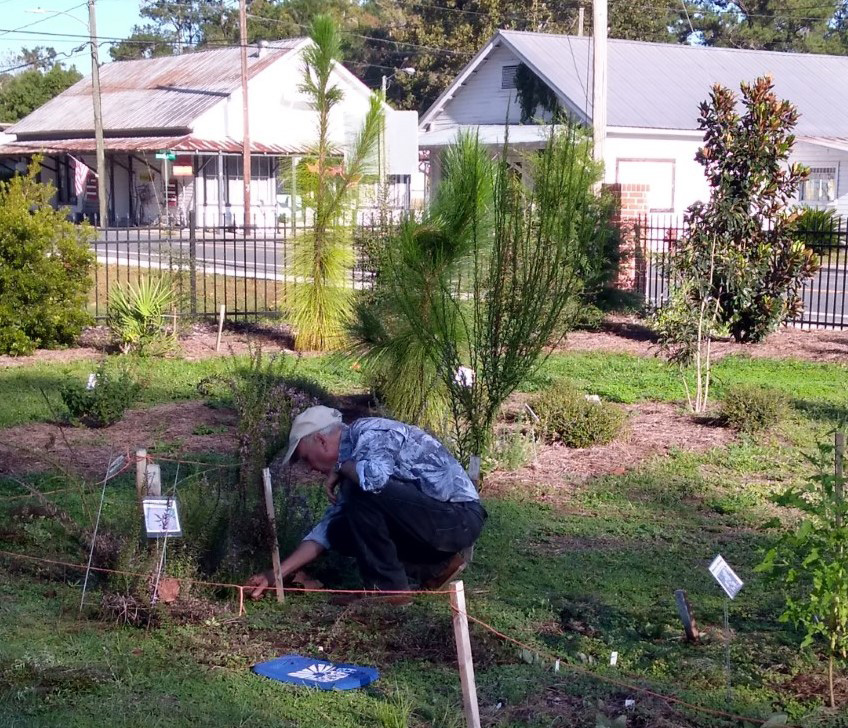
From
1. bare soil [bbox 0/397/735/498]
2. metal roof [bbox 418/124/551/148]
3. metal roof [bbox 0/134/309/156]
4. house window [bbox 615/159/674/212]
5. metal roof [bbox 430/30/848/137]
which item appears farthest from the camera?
metal roof [bbox 0/134/309/156]

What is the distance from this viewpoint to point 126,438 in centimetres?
895

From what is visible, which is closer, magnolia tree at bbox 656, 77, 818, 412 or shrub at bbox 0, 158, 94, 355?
shrub at bbox 0, 158, 94, 355

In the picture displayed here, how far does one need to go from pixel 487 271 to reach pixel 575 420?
1859mm

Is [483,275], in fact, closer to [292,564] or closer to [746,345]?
[292,564]

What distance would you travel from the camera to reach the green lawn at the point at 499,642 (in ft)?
14.1

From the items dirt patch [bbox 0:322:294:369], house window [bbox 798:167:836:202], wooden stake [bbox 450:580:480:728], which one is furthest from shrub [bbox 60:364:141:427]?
house window [bbox 798:167:836:202]

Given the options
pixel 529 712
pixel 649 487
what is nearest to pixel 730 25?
pixel 649 487

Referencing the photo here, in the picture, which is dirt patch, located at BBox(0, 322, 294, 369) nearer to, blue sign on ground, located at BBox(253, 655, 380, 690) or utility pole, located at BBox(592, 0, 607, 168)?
utility pole, located at BBox(592, 0, 607, 168)

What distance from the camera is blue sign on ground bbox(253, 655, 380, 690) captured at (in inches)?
178

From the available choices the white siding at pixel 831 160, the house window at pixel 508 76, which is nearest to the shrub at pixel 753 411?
the house window at pixel 508 76

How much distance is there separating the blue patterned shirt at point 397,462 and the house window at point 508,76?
2800cm

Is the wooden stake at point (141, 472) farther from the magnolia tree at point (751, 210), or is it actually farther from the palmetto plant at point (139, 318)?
the magnolia tree at point (751, 210)

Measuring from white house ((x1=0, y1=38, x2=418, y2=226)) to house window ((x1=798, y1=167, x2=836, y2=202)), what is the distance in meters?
13.1

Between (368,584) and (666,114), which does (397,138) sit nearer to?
(666,114)
